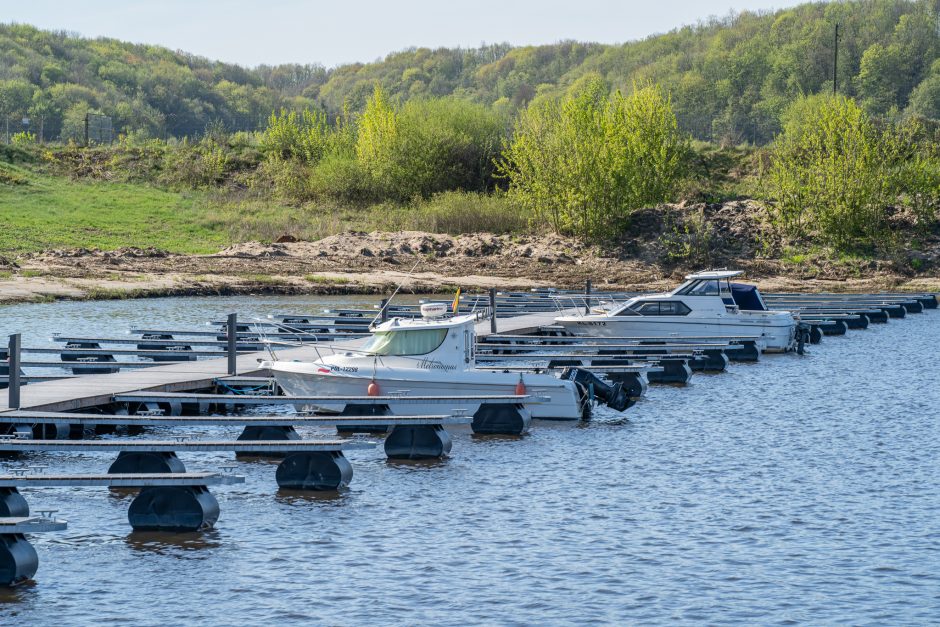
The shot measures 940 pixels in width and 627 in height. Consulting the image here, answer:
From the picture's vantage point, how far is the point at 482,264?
6462cm

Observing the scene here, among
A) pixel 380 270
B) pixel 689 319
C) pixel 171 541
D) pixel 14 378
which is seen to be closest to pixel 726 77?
pixel 380 270

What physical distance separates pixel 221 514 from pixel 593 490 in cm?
566

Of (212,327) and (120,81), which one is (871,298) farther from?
(120,81)

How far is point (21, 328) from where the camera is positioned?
1613 inches

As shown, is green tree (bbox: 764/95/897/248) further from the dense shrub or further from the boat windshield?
the boat windshield

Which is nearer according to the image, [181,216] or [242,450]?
[242,450]

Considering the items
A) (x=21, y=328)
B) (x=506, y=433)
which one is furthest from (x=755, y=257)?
(x=506, y=433)

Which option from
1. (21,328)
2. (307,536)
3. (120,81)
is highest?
(120,81)

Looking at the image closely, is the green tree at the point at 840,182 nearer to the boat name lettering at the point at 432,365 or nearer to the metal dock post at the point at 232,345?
the boat name lettering at the point at 432,365

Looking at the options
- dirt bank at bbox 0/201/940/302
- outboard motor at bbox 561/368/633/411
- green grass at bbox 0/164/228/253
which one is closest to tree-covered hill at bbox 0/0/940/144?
green grass at bbox 0/164/228/253

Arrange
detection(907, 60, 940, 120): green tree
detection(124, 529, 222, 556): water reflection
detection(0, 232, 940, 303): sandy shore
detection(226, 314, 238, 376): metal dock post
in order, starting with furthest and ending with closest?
detection(907, 60, 940, 120): green tree → detection(0, 232, 940, 303): sandy shore → detection(226, 314, 238, 376): metal dock post → detection(124, 529, 222, 556): water reflection

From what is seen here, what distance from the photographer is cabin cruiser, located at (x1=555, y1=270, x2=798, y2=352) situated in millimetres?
39000

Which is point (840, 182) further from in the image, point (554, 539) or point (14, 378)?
point (554, 539)

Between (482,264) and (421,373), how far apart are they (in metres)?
39.7
